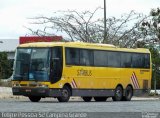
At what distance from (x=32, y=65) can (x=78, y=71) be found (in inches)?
119

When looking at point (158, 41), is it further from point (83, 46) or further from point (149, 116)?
point (149, 116)

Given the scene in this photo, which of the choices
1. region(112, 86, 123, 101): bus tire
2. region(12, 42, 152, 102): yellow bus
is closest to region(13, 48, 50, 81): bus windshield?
region(12, 42, 152, 102): yellow bus

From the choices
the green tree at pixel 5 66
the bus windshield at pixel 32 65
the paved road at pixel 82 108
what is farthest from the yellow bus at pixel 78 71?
the green tree at pixel 5 66

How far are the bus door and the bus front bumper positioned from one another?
574 millimetres

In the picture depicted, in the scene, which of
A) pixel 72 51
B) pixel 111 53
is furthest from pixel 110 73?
pixel 72 51

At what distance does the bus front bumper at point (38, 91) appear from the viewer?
102 feet

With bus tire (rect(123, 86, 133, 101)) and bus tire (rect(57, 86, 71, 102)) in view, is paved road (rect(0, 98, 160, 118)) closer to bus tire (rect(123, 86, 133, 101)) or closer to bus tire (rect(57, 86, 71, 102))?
bus tire (rect(57, 86, 71, 102))

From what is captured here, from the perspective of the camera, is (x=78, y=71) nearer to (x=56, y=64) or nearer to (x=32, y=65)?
(x=56, y=64)

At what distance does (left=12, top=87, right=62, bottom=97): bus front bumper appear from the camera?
3124 cm

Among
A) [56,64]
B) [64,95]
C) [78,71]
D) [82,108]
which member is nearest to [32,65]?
[56,64]

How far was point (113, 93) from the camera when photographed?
3666 centimetres

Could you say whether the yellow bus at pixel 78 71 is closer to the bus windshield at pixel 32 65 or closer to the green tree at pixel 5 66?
the bus windshield at pixel 32 65

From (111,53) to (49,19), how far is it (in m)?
15.7

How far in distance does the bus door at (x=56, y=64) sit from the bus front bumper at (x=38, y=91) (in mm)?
574
